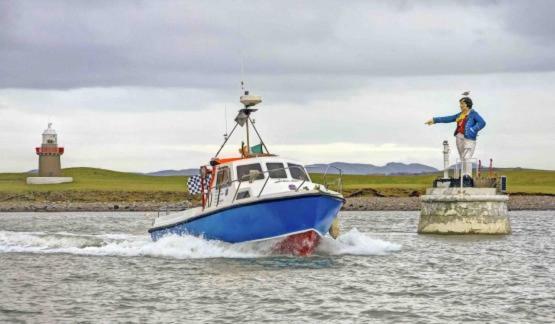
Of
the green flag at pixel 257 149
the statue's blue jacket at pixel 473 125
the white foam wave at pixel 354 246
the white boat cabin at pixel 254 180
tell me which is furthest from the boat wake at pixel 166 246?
the statue's blue jacket at pixel 473 125

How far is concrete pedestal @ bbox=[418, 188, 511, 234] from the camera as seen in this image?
3816 cm

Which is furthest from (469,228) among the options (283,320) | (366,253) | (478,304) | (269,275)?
(283,320)

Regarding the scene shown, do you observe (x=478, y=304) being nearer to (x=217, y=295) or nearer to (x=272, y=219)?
(x=217, y=295)

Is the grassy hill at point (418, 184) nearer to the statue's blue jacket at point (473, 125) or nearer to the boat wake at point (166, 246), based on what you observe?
the statue's blue jacket at point (473, 125)

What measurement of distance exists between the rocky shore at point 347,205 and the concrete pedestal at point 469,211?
38130 millimetres

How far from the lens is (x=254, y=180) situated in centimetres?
3183

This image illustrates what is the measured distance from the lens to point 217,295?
77.1 feet

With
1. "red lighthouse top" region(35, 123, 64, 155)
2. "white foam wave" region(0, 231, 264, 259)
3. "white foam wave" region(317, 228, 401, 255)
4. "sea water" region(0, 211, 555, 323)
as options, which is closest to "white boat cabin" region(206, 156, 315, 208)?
"white foam wave" region(0, 231, 264, 259)

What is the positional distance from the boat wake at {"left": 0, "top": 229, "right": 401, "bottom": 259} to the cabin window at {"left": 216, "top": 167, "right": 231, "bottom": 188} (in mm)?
1990

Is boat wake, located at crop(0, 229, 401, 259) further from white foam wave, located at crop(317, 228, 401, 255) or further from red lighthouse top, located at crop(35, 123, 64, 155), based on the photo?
red lighthouse top, located at crop(35, 123, 64, 155)

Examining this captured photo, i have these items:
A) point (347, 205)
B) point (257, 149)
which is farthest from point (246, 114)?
point (347, 205)

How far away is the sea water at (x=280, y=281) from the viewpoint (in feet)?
69.0

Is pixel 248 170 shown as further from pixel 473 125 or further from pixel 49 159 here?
pixel 49 159

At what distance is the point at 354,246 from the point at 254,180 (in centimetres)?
562
